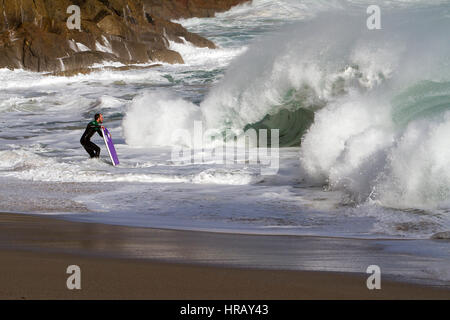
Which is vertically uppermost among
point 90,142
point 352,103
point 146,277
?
point 352,103

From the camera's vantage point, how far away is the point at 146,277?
383 centimetres

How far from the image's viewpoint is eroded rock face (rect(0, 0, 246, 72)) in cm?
4072

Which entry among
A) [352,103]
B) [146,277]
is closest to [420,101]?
[352,103]

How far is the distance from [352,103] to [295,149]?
2902 millimetres

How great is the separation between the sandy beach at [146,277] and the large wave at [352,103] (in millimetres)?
2803

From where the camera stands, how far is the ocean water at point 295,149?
681cm

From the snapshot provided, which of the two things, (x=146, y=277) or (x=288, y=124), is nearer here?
(x=146, y=277)

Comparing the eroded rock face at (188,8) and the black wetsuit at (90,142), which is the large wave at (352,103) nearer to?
the black wetsuit at (90,142)

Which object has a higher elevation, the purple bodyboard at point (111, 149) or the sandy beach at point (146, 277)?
the purple bodyboard at point (111, 149)

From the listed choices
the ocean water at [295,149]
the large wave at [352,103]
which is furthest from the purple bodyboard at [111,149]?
the large wave at [352,103]

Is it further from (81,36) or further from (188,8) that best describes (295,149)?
(188,8)

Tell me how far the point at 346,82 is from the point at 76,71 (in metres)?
28.0

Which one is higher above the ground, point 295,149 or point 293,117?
point 293,117

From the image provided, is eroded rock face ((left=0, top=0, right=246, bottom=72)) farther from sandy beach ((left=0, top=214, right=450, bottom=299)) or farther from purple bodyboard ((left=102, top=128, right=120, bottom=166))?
sandy beach ((left=0, top=214, right=450, bottom=299))
